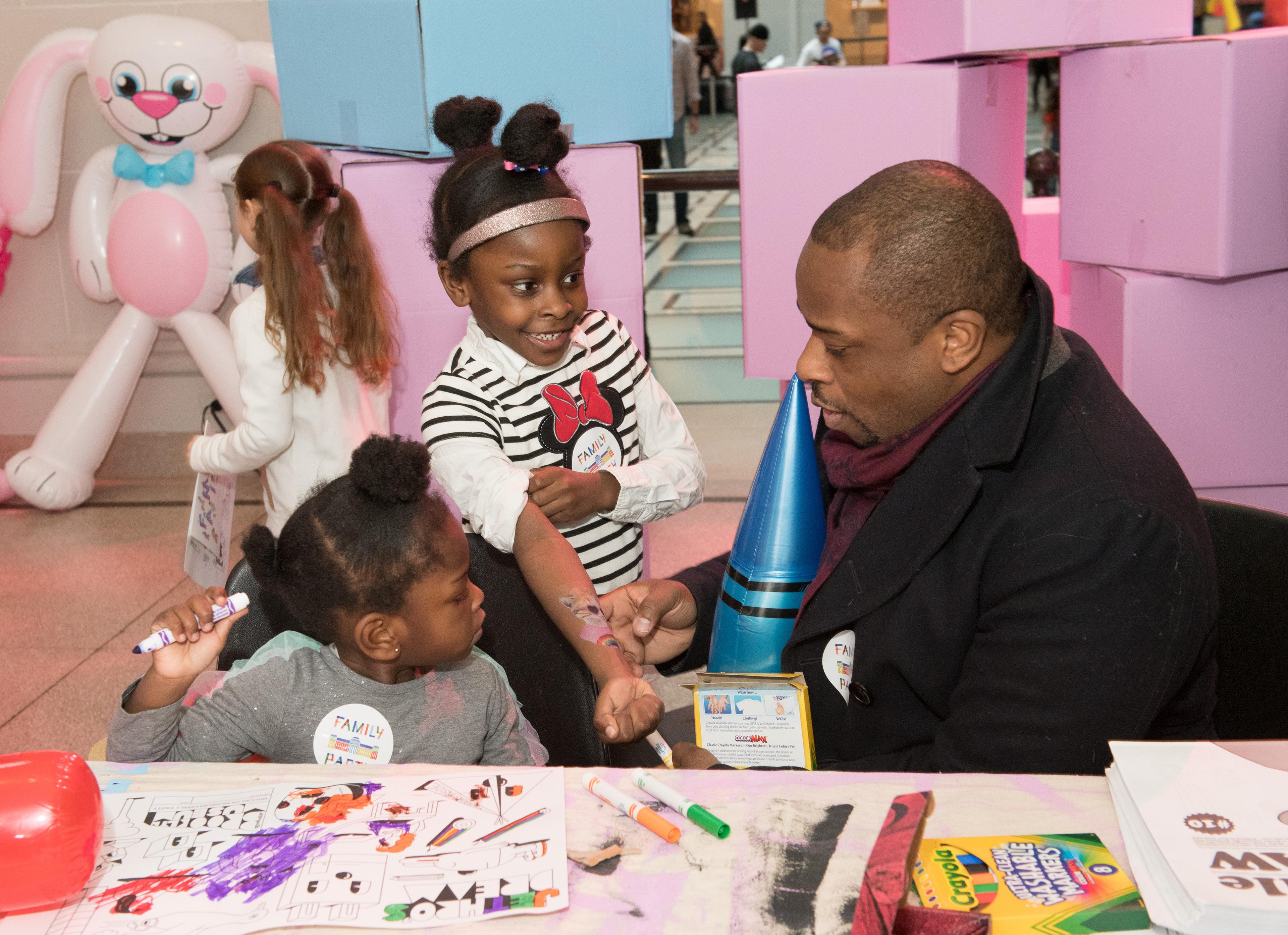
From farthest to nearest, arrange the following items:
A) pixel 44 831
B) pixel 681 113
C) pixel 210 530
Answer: pixel 681 113
pixel 210 530
pixel 44 831

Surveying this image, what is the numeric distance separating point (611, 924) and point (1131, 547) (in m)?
0.63

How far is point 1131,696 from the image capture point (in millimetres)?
1126

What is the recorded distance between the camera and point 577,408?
179 centimetres

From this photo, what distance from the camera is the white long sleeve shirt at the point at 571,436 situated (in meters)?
1.63

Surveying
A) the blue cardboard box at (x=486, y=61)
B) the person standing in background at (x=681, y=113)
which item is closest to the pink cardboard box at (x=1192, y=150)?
the blue cardboard box at (x=486, y=61)

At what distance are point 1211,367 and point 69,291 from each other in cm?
396

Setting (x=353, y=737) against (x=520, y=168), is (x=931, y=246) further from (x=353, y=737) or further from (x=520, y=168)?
(x=353, y=737)

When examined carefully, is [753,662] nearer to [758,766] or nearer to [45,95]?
[758,766]

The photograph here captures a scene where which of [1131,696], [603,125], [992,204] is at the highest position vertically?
[603,125]

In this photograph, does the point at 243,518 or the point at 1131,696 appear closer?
the point at 1131,696

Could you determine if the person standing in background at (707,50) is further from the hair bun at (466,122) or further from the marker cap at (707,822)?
the marker cap at (707,822)

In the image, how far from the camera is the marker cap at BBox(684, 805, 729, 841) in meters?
0.98

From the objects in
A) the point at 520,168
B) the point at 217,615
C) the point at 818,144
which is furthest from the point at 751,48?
the point at 217,615

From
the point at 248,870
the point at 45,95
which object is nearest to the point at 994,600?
the point at 248,870
